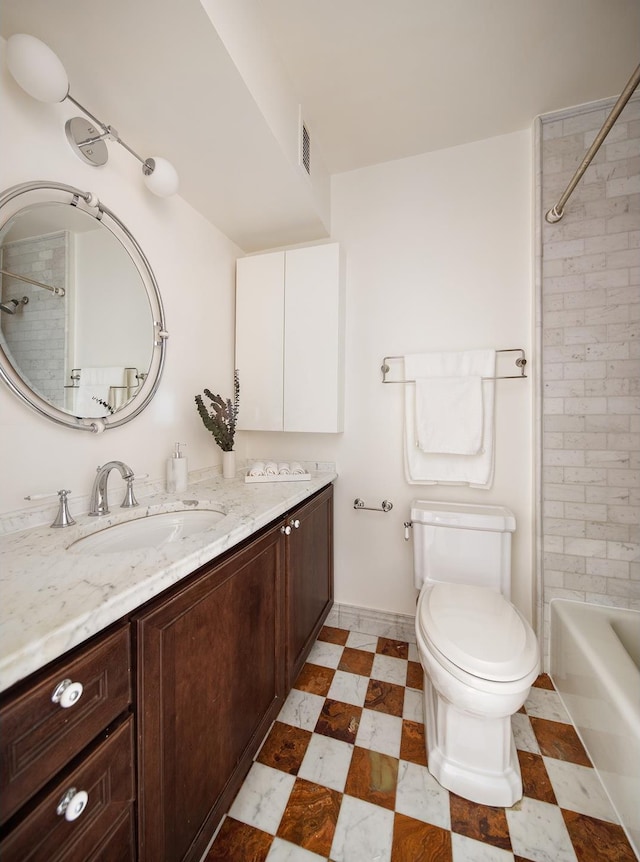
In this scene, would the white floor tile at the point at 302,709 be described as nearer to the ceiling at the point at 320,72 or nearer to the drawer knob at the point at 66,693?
the drawer knob at the point at 66,693

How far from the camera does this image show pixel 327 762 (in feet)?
3.79

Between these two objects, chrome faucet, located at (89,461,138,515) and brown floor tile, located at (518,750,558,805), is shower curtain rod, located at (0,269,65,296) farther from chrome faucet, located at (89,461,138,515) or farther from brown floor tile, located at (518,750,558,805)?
brown floor tile, located at (518,750,558,805)

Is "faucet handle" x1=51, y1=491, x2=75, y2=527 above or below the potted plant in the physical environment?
below

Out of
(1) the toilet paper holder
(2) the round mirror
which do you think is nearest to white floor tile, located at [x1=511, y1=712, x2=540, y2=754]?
(1) the toilet paper holder

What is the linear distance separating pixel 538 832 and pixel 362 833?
500mm

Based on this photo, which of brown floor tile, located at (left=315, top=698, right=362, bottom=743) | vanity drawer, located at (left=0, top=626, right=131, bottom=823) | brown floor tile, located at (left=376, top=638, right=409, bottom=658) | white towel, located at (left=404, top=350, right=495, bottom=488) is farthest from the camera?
brown floor tile, located at (left=376, top=638, right=409, bottom=658)

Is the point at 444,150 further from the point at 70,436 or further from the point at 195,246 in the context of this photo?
the point at 70,436

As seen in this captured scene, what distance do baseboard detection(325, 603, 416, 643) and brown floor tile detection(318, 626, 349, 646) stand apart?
0.03 meters

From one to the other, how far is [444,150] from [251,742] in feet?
8.44

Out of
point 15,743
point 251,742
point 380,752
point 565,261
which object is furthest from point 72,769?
point 565,261

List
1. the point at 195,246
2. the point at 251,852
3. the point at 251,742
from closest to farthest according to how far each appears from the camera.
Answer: the point at 251,852, the point at 251,742, the point at 195,246

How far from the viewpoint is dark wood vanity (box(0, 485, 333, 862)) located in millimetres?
472

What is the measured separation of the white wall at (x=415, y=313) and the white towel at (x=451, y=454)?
0.07 metres

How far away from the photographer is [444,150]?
67.6 inches
